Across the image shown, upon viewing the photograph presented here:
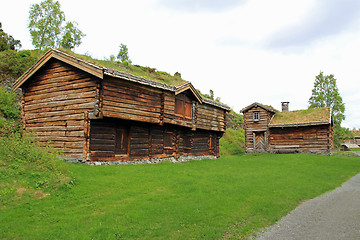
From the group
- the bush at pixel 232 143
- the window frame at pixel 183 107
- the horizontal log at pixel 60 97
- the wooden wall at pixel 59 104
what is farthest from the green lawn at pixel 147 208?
the bush at pixel 232 143

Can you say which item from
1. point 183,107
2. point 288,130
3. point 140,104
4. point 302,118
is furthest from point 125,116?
point 302,118

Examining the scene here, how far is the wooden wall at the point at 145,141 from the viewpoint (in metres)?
16.7

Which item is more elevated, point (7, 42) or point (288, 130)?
point (7, 42)

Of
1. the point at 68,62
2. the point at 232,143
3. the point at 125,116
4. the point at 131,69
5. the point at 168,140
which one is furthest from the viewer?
the point at 232,143

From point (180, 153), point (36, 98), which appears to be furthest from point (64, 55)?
point (180, 153)

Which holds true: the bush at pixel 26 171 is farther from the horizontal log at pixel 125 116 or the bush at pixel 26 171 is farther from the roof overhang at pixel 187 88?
the roof overhang at pixel 187 88

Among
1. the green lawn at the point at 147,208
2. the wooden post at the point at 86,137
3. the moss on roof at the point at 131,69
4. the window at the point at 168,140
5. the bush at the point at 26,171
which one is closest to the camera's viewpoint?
the green lawn at the point at 147,208

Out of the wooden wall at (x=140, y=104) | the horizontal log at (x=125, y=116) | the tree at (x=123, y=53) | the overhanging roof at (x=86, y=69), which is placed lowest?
the horizontal log at (x=125, y=116)

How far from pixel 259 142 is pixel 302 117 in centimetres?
658

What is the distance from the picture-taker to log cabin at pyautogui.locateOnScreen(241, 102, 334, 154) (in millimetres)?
32781

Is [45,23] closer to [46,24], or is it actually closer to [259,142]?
[46,24]

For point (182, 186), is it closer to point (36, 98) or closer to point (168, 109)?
point (168, 109)

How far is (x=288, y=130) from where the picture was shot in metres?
35.0

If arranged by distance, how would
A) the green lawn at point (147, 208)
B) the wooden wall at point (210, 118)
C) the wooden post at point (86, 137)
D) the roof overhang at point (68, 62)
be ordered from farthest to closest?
the wooden wall at point (210, 118), the wooden post at point (86, 137), the roof overhang at point (68, 62), the green lawn at point (147, 208)
